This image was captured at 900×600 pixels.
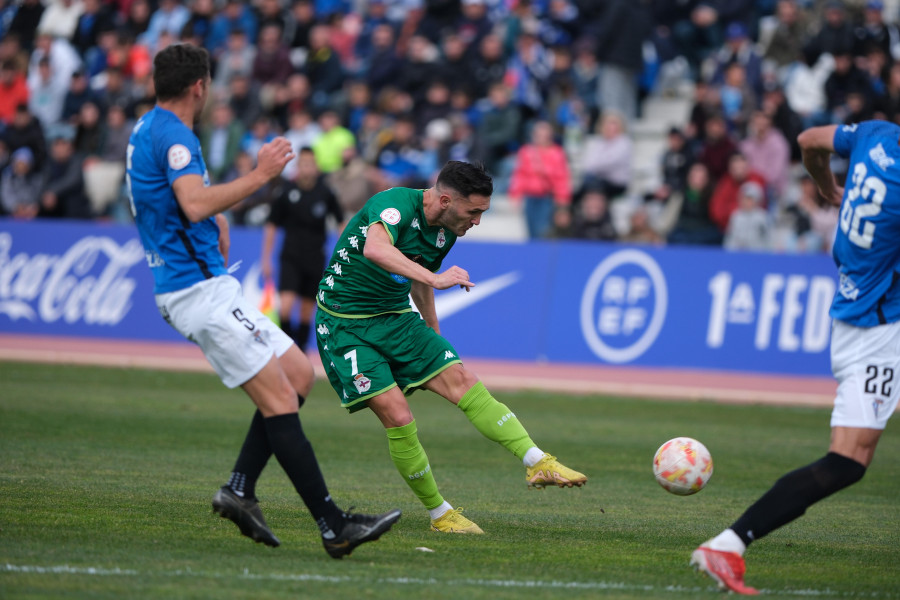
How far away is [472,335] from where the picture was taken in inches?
712

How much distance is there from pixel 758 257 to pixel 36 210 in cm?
1343

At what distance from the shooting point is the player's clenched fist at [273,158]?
595 centimetres

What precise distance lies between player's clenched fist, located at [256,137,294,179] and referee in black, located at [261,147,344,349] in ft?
34.2

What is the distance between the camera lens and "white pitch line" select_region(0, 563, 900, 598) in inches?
221

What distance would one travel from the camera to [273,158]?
598cm

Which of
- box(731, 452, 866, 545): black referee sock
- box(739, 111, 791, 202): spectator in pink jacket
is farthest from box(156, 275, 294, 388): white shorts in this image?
box(739, 111, 791, 202): spectator in pink jacket

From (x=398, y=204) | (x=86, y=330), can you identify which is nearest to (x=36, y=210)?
(x=86, y=330)

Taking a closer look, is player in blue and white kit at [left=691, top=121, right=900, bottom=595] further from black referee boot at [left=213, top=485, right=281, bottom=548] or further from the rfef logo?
the rfef logo

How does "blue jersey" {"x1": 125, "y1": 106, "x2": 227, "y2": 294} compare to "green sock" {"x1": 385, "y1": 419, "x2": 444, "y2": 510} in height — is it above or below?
above

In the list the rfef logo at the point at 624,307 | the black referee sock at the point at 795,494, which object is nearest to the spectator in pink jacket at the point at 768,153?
the rfef logo at the point at 624,307

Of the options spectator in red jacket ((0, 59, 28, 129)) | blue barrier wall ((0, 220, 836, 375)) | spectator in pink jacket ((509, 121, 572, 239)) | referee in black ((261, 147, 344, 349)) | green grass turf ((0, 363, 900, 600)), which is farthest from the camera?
spectator in red jacket ((0, 59, 28, 129))

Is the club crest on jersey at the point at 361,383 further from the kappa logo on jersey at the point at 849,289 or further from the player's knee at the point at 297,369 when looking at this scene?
the kappa logo on jersey at the point at 849,289

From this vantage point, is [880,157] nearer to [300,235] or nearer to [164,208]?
[164,208]

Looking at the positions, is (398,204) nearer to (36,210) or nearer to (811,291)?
(811,291)
